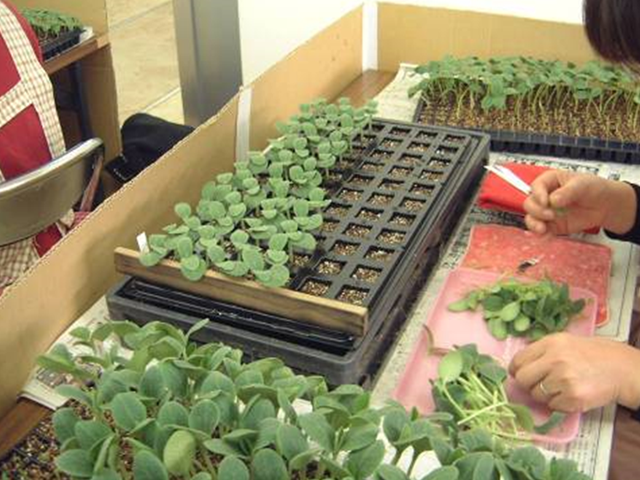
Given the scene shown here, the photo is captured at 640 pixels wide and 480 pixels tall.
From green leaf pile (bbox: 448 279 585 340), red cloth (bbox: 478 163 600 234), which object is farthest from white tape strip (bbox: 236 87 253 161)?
green leaf pile (bbox: 448 279 585 340)

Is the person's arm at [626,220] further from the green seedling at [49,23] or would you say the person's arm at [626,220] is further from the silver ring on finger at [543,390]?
the green seedling at [49,23]

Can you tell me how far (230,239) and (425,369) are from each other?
12.5 inches

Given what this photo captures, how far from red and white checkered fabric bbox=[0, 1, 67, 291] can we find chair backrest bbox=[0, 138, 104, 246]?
0.31 ft

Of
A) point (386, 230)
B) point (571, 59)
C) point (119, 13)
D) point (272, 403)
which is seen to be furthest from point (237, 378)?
point (119, 13)

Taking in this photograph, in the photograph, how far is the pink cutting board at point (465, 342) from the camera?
0.93 meters

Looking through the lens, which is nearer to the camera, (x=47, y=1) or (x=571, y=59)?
(x=571, y=59)

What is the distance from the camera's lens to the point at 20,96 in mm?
1396

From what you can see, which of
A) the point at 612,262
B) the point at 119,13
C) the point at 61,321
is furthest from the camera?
the point at 119,13

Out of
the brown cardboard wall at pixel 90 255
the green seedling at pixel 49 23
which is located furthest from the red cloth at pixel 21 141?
the green seedling at pixel 49 23

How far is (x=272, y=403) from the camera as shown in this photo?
741 millimetres

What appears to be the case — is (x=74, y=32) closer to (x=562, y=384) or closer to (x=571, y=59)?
(x=571, y=59)

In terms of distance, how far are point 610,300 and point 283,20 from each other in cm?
147

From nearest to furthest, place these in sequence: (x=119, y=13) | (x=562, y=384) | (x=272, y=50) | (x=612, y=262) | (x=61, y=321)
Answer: (x=562, y=384) → (x=61, y=321) → (x=612, y=262) → (x=272, y=50) → (x=119, y=13)

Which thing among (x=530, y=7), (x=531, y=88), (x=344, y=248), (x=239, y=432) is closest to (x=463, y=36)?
(x=530, y=7)
